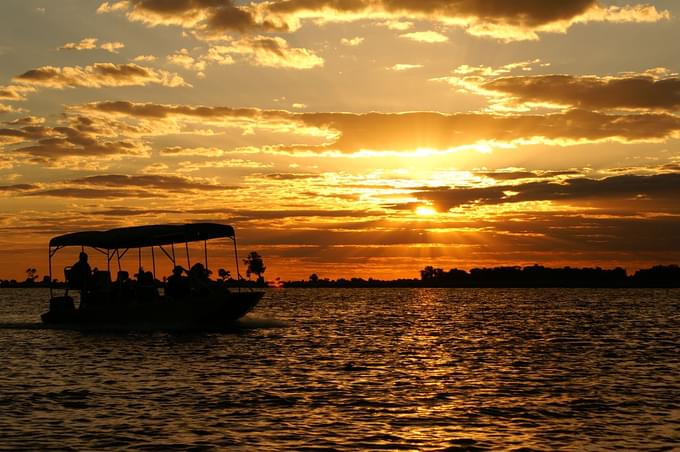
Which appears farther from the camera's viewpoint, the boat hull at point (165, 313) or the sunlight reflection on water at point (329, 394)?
the boat hull at point (165, 313)

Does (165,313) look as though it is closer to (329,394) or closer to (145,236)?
(145,236)

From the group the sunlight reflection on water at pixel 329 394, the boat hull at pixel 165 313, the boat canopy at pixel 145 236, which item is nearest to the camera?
the sunlight reflection on water at pixel 329 394

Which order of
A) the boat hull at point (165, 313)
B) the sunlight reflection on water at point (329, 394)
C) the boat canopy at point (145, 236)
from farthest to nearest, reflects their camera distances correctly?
the boat hull at point (165, 313)
the boat canopy at point (145, 236)
the sunlight reflection on water at point (329, 394)

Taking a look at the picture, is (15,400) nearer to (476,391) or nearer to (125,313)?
(476,391)

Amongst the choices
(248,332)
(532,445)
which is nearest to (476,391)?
(532,445)

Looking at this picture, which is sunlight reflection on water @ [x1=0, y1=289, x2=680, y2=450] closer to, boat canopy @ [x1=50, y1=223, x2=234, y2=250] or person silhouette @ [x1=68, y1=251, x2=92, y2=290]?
person silhouette @ [x1=68, y1=251, x2=92, y2=290]

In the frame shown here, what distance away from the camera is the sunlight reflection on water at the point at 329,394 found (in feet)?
61.8

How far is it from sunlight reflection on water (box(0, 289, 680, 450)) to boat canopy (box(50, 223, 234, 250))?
517 centimetres

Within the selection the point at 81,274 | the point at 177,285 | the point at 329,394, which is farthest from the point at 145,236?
the point at 329,394

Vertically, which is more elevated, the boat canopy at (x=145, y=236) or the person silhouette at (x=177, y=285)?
the boat canopy at (x=145, y=236)

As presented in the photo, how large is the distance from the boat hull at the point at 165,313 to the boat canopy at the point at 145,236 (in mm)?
3234

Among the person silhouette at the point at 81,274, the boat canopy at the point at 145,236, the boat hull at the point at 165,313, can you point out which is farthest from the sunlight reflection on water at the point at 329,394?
the boat canopy at the point at 145,236

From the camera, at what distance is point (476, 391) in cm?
2684

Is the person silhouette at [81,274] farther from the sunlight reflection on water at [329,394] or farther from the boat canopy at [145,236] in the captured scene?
the sunlight reflection on water at [329,394]
